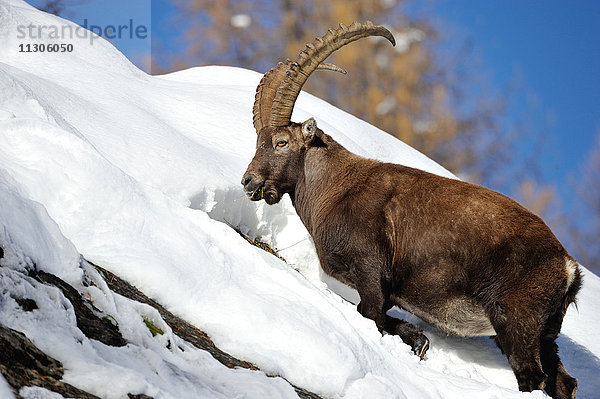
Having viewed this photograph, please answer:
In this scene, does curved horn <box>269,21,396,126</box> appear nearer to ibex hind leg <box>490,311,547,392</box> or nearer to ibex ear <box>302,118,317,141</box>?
ibex ear <box>302,118,317,141</box>

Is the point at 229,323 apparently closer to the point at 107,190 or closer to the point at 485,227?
the point at 107,190

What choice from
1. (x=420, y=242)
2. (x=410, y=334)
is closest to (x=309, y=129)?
(x=420, y=242)

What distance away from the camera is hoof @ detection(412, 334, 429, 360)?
20.6 ft

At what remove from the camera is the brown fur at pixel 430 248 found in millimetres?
5621

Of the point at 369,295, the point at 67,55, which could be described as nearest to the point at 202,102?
the point at 67,55

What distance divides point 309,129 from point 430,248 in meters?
1.83

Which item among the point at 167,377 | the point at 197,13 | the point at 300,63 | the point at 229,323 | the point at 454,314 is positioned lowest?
the point at 167,377

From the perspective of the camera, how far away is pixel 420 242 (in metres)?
6.12

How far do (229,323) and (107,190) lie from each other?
4.82 ft

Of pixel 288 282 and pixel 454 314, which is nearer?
pixel 288 282

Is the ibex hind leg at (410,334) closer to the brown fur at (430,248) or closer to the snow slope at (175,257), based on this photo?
the brown fur at (430,248)

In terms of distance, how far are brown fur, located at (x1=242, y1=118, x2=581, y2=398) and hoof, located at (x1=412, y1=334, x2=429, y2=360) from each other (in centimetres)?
1

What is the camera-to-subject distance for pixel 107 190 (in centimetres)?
496

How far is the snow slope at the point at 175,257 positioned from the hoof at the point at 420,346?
0.49ft
